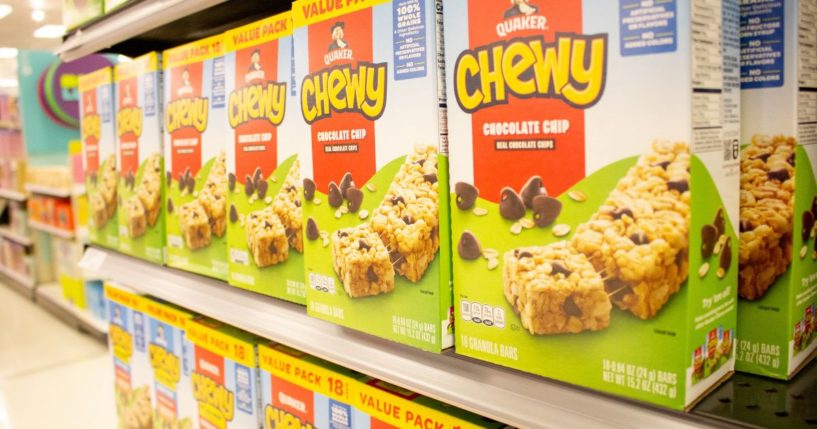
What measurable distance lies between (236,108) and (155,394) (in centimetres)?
97

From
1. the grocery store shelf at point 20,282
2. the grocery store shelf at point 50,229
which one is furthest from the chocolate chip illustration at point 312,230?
the grocery store shelf at point 20,282

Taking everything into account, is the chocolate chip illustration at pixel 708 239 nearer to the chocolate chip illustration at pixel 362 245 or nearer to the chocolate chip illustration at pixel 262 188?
the chocolate chip illustration at pixel 362 245

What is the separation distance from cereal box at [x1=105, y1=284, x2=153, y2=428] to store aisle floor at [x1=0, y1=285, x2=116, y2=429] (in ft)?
4.24

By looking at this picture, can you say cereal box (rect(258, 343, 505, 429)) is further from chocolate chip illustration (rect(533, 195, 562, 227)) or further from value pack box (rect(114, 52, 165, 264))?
value pack box (rect(114, 52, 165, 264))

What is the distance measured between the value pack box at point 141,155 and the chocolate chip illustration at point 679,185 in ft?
4.56

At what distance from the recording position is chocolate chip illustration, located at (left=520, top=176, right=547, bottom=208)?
770 millimetres

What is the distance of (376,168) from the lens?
996mm

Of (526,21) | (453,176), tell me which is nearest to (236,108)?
(453,176)

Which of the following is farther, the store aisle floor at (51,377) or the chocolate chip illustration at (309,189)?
the store aisle floor at (51,377)

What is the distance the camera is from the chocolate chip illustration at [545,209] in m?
0.76

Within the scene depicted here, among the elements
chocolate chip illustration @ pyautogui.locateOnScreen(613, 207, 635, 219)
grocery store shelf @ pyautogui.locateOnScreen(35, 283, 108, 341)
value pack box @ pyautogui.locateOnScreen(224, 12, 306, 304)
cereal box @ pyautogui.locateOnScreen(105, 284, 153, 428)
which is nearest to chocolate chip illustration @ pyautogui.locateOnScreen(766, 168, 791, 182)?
chocolate chip illustration @ pyautogui.locateOnScreen(613, 207, 635, 219)

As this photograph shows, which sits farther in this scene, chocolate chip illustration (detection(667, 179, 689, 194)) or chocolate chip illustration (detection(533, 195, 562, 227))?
chocolate chip illustration (detection(533, 195, 562, 227))

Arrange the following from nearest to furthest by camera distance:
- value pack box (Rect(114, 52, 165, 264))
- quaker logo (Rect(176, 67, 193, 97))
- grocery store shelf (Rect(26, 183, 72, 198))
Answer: quaker logo (Rect(176, 67, 193, 97)), value pack box (Rect(114, 52, 165, 264)), grocery store shelf (Rect(26, 183, 72, 198))

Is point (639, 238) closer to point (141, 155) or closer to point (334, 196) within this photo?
point (334, 196)
